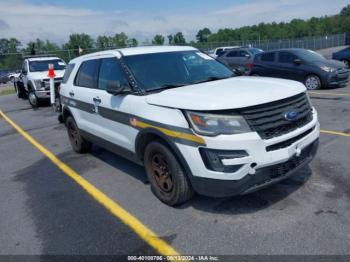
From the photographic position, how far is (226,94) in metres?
3.62

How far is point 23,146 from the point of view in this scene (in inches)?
311

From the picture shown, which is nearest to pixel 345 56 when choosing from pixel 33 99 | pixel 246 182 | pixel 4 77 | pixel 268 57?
pixel 268 57

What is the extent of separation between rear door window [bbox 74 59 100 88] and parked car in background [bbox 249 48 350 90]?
8963mm

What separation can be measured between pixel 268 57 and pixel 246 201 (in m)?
10.6

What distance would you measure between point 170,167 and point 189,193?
37 centimetres

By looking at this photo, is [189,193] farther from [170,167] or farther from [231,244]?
[231,244]

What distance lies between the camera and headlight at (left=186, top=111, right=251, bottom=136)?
3354 millimetres

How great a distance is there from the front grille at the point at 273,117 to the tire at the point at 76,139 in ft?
12.4

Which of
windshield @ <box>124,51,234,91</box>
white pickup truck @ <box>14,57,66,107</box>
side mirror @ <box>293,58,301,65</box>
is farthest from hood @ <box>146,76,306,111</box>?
white pickup truck @ <box>14,57,66,107</box>

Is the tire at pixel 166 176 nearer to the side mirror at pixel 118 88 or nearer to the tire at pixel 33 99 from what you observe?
the side mirror at pixel 118 88

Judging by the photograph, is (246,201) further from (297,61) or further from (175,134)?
(297,61)

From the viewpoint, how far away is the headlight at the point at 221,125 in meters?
3.35

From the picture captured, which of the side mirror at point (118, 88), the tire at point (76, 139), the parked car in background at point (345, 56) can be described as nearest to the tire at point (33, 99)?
the tire at point (76, 139)

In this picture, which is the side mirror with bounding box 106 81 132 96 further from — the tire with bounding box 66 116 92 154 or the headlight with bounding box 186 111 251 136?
the tire with bounding box 66 116 92 154
